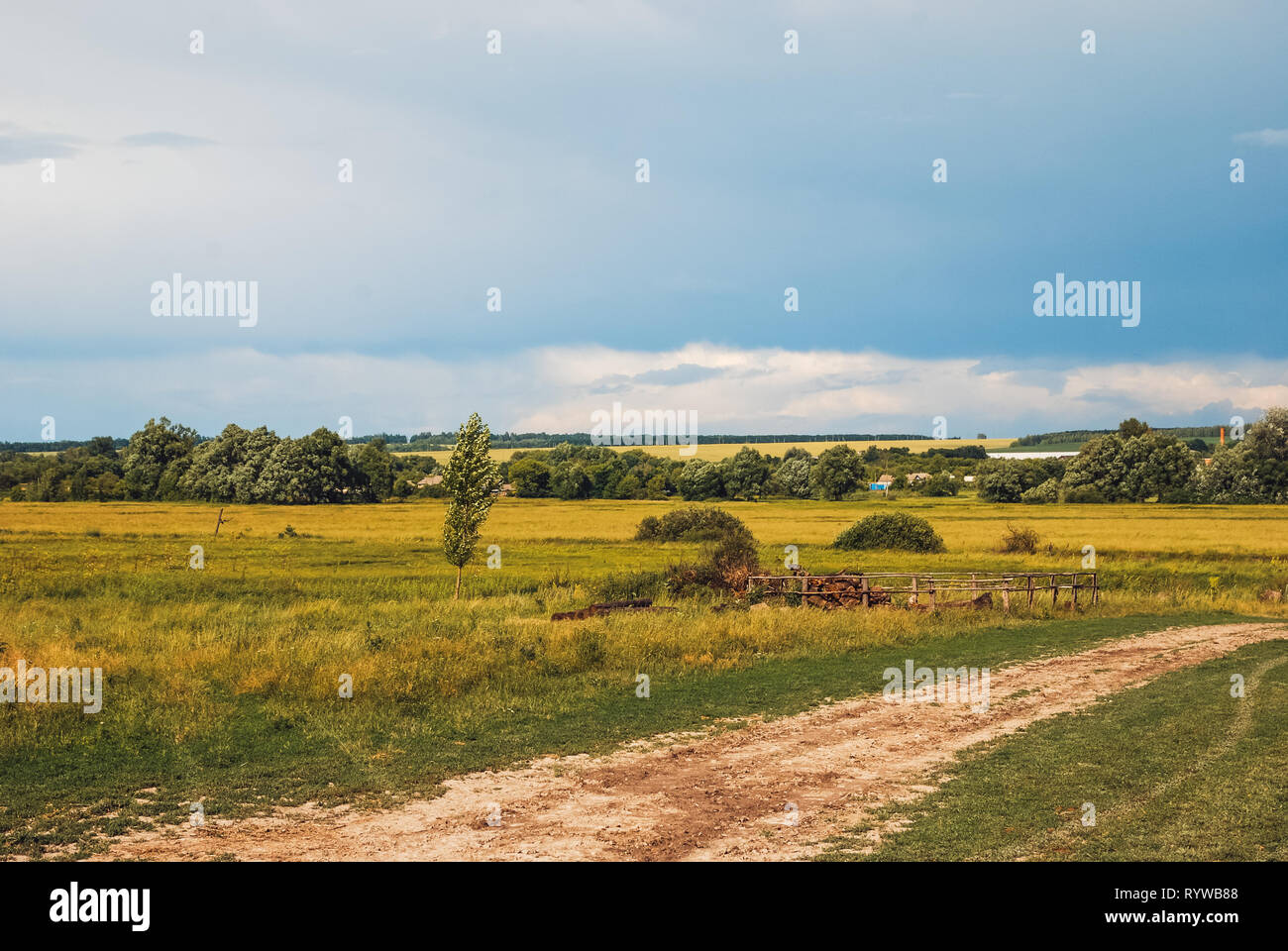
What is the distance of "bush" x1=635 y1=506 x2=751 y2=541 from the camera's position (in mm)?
57375

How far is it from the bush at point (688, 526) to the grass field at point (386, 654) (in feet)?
20.5

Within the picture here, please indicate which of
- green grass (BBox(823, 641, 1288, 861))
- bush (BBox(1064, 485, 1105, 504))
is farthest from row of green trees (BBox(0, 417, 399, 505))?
green grass (BBox(823, 641, 1288, 861))

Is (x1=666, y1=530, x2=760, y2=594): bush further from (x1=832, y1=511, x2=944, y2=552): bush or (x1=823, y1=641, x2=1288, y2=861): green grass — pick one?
(x1=832, y1=511, x2=944, y2=552): bush

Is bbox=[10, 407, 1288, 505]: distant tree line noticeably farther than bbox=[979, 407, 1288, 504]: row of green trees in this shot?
Yes

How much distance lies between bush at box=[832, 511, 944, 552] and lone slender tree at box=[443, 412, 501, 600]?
2837cm

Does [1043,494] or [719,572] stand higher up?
[1043,494]

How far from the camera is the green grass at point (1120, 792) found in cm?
845

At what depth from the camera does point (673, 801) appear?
1049cm

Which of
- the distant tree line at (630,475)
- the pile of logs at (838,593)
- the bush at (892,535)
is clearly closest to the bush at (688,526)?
the bush at (892,535)

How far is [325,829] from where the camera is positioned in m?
9.49

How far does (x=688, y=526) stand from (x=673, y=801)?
163ft

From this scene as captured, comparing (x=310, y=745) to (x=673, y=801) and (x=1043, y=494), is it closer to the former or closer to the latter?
(x=673, y=801)

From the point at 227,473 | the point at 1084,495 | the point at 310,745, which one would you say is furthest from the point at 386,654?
the point at 227,473
